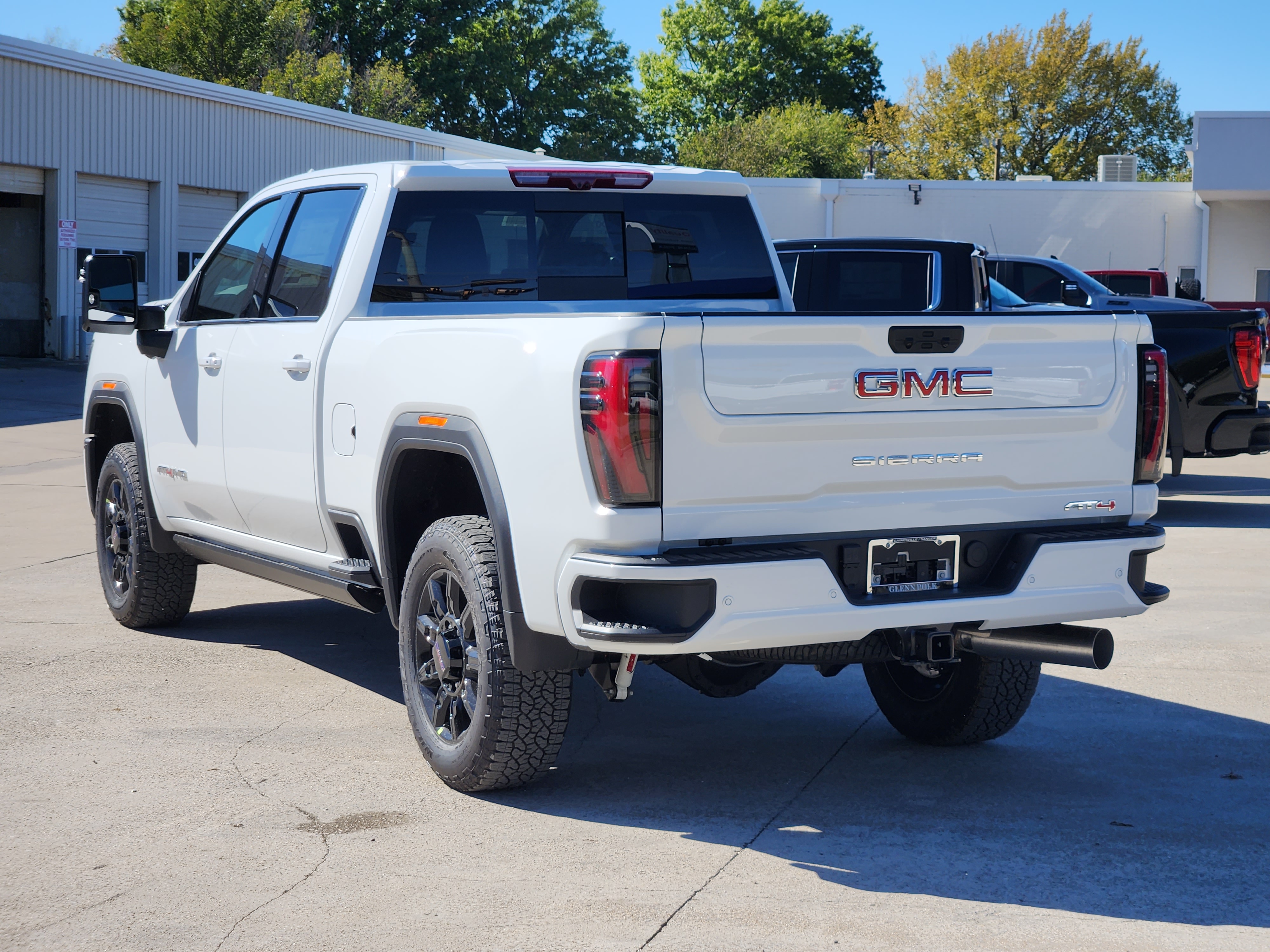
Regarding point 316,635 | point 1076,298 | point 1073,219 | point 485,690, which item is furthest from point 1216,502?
point 1073,219

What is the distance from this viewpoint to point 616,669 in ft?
14.9

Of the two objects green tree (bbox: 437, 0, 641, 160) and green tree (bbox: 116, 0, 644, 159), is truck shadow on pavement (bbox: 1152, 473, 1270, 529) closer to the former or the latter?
green tree (bbox: 116, 0, 644, 159)

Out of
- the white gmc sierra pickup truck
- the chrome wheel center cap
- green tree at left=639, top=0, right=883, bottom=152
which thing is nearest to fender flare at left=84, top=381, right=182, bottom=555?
the white gmc sierra pickup truck

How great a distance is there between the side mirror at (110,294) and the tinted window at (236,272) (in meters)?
0.33

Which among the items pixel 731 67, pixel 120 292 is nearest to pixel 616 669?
pixel 120 292

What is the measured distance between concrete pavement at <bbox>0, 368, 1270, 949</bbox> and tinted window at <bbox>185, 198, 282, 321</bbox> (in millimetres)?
1593

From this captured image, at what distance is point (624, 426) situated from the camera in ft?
13.2

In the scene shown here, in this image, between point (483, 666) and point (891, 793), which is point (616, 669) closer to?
point (483, 666)

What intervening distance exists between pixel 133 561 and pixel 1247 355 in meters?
8.73

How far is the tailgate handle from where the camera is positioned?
A: 14.1 ft

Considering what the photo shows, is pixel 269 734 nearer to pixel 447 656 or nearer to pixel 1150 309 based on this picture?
pixel 447 656

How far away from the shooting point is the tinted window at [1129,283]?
1986 cm

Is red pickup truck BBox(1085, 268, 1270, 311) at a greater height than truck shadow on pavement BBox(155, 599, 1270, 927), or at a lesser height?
greater

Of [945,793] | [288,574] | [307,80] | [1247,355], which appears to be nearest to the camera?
[945,793]
